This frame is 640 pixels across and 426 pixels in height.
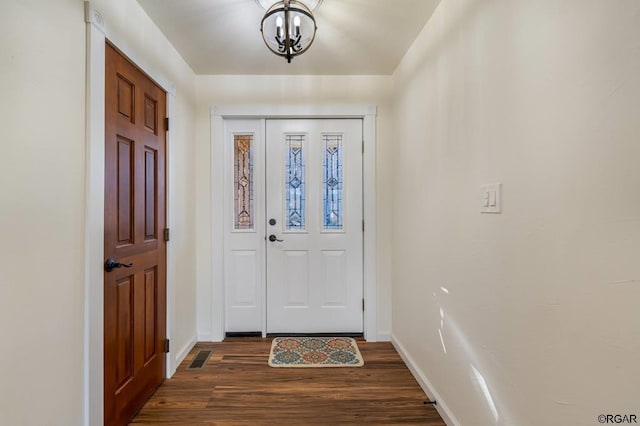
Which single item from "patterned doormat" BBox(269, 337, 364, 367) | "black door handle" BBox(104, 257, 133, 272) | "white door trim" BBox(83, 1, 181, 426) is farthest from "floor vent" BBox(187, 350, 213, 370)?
"black door handle" BBox(104, 257, 133, 272)

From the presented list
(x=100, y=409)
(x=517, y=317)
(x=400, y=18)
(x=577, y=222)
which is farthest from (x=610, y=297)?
(x=100, y=409)

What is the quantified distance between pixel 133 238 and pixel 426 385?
204 centimetres

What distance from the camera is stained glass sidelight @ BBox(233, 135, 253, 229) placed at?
2.91 meters

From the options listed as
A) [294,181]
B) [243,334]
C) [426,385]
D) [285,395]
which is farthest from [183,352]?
[426,385]

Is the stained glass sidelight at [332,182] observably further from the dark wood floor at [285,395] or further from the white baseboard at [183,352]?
the white baseboard at [183,352]

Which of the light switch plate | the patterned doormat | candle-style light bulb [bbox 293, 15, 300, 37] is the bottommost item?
the patterned doormat

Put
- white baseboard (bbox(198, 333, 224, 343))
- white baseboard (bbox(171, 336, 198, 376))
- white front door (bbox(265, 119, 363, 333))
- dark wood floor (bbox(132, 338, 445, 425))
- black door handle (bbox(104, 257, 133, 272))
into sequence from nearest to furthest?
black door handle (bbox(104, 257, 133, 272)), dark wood floor (bbox(132, 338, 445, 425)), white baseboard (bbox(171, 336, 198, 376)), white baseboard (bbox(198, 333, 224, 343)), white front door (bbox(265, 119, 363, 333))

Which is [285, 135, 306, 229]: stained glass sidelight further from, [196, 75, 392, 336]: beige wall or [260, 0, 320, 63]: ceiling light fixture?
[260, 0, 320, 63]: ceiling light fixture

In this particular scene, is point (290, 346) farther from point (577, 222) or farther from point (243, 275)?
point (577, 222)

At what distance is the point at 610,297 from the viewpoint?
32.5 inches

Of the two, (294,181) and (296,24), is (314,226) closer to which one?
(294,181)

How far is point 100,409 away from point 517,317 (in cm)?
189

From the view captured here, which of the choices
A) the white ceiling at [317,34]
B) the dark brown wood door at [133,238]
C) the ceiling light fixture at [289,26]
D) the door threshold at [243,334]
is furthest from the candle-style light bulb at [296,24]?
the door threshold at [243,334]

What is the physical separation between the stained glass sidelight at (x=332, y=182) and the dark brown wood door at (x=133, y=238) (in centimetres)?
137
